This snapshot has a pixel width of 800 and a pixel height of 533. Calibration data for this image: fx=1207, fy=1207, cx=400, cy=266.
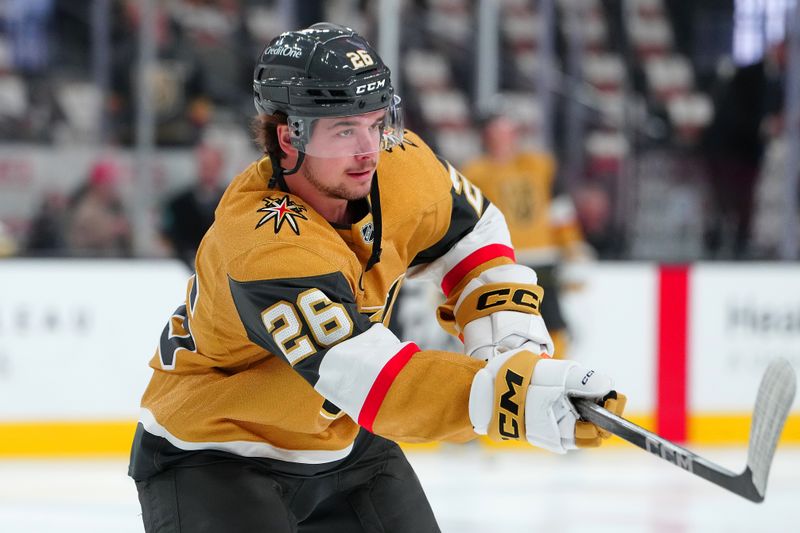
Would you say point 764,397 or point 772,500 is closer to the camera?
point 764,397

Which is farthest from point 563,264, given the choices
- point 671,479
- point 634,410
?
point 671,479

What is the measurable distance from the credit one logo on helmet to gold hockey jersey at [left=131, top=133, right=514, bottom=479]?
0.61 ft

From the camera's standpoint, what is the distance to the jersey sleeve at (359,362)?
1629 millimetres

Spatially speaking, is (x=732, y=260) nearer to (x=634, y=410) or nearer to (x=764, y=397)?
(x=634, y=410)

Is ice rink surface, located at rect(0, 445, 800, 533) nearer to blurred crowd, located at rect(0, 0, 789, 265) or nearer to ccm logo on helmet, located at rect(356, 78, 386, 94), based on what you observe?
blurred crowd, located at rect(0, 0, 789, 265)

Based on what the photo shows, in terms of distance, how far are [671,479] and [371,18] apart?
261 cm

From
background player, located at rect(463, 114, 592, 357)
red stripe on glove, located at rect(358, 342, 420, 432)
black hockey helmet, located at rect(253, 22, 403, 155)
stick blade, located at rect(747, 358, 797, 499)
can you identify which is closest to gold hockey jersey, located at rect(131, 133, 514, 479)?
red stripe on glove, located at rect(358, 342, 420, 432)

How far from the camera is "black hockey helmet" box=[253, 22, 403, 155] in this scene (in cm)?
177

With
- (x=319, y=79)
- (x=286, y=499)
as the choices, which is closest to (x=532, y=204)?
(x=286, y=499)

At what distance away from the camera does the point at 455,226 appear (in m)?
2.08

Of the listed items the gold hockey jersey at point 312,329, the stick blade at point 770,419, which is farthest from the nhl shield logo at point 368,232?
the stick blade at point 770,419

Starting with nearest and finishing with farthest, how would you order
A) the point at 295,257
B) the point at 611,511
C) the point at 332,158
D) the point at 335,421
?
1. the point at 295,257
2. the point at 332,158
3. the point at 335,421
4. the point at 611,511

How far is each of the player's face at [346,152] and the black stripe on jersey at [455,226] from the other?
11.3 inches

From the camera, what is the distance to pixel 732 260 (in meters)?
5.27
